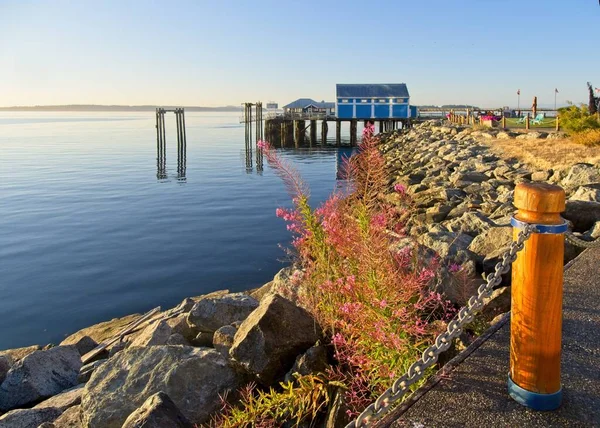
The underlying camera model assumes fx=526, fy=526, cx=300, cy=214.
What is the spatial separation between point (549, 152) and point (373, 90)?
42227 millimetres

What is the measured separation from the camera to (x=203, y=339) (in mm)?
5426

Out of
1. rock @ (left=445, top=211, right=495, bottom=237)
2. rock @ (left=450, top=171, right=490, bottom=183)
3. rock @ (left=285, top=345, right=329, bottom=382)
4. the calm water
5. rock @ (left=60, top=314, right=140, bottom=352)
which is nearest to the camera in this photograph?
rock @ (left=285, top=345, right=329, bottom=382)

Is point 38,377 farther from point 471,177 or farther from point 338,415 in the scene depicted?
point 471,177

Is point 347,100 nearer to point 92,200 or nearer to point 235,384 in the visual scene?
point 92,200

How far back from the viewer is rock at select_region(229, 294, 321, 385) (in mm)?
3855

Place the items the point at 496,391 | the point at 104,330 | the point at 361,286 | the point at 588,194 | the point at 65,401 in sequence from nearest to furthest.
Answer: the point at 496,391, the point at 361,286, the point at 65,401, the point at 588,194, the point at 104,330

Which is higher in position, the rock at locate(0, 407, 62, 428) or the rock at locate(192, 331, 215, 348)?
the rock at locate(192, 331, 215, 348)

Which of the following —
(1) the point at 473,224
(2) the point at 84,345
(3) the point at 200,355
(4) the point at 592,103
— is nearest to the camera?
(3) the point at 200,355

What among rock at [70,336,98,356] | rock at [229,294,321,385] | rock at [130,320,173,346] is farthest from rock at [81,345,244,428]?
rock at [70,336,98,356]

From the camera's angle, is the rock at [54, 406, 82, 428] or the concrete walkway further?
the rock at [54, 406, 82, 428]

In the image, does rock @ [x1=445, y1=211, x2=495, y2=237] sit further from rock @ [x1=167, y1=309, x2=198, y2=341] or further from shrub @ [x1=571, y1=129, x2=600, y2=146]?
shrub @ [x1=571, y1=129, x2=600, y2=146]

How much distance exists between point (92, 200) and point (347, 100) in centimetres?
3637

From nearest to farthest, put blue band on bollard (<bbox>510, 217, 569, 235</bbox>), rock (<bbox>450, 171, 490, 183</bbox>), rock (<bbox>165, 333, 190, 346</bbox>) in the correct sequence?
blue band on bollard (<bbox>510, 217, 569, 235</bbox>) < rock (<bbox>165, 333, 190, 346</bbox>) < rock (<bbox>450, 171, 490, 183</bbox>)

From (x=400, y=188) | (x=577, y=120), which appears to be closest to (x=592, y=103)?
(x=577, y=120)
